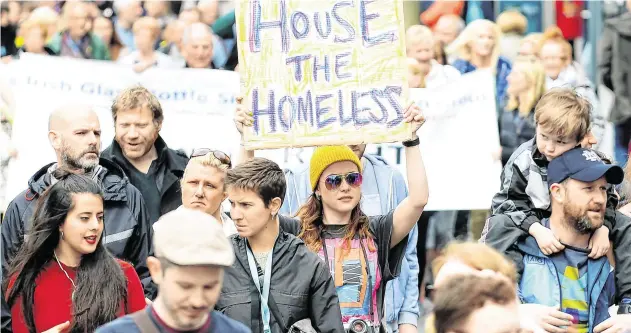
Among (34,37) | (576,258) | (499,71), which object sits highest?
(34,37)

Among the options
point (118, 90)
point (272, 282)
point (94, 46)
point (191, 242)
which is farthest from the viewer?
point (94, 46)

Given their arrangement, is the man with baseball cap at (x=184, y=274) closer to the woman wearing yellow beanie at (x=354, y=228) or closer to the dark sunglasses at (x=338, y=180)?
the woman wearing yellow beanie at (x=354, y=228)

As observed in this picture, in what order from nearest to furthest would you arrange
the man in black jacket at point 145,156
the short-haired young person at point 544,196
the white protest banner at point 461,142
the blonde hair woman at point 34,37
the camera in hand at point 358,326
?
the camera in hand at point 358,326 < the short-haired young person at point 544,196 < the man in black jacket at point 145,156 < the white protest banner at point 461,142 < the blonde hair woman at point 34,37

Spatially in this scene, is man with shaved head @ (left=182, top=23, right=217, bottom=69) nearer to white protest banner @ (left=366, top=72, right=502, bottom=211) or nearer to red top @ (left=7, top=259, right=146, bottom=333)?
white protest banner @ (left=366, top=72, right=502, bottom=211)

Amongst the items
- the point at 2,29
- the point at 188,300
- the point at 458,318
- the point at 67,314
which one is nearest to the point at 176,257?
the point at 188,300

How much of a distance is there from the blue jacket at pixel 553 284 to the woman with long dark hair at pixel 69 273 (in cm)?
198

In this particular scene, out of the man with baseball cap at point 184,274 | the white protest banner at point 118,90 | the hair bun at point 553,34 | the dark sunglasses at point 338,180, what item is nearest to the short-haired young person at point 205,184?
the dark sunglasses at point 338,180

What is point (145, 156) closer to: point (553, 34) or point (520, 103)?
point (520, 103)

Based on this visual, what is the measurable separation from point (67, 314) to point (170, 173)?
206 cm

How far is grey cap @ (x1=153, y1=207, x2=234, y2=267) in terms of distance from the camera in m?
5.46

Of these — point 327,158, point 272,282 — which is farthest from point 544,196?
point 272,282

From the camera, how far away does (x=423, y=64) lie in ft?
40.3

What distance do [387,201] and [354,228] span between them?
4.38ft

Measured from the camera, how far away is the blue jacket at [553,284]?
25.6ft
